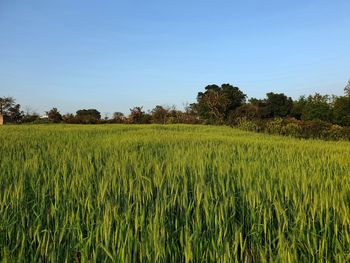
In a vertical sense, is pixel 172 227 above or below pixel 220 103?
below

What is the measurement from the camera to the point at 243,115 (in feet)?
83.3

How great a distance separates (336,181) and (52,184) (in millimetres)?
2450

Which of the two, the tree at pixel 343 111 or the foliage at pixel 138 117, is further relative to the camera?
the foliage at pixel 138 117

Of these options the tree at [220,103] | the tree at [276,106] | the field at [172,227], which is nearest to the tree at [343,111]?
the tree at [220,103]

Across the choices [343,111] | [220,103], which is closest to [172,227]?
[343,111]

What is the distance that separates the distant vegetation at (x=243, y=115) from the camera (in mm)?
12484

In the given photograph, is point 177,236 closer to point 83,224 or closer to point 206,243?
point 206,243

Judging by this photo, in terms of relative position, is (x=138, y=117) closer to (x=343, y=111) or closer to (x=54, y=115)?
(x=54, y=115)

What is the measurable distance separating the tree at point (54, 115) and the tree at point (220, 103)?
13.7 metres

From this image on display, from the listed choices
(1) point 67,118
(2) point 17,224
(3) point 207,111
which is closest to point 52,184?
(2) point 17,224

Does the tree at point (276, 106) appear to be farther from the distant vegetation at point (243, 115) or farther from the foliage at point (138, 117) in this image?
the foliage at point (138, 117)

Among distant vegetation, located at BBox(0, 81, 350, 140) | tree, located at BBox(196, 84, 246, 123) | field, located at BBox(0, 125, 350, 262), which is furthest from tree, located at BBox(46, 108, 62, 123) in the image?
field, located at BBox(0, 125, 350, 262)

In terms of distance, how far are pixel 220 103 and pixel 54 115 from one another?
1562 centimetres

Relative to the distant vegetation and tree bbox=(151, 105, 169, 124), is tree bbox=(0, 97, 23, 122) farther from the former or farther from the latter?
tree bbox=(151, 105, 169, 124)
